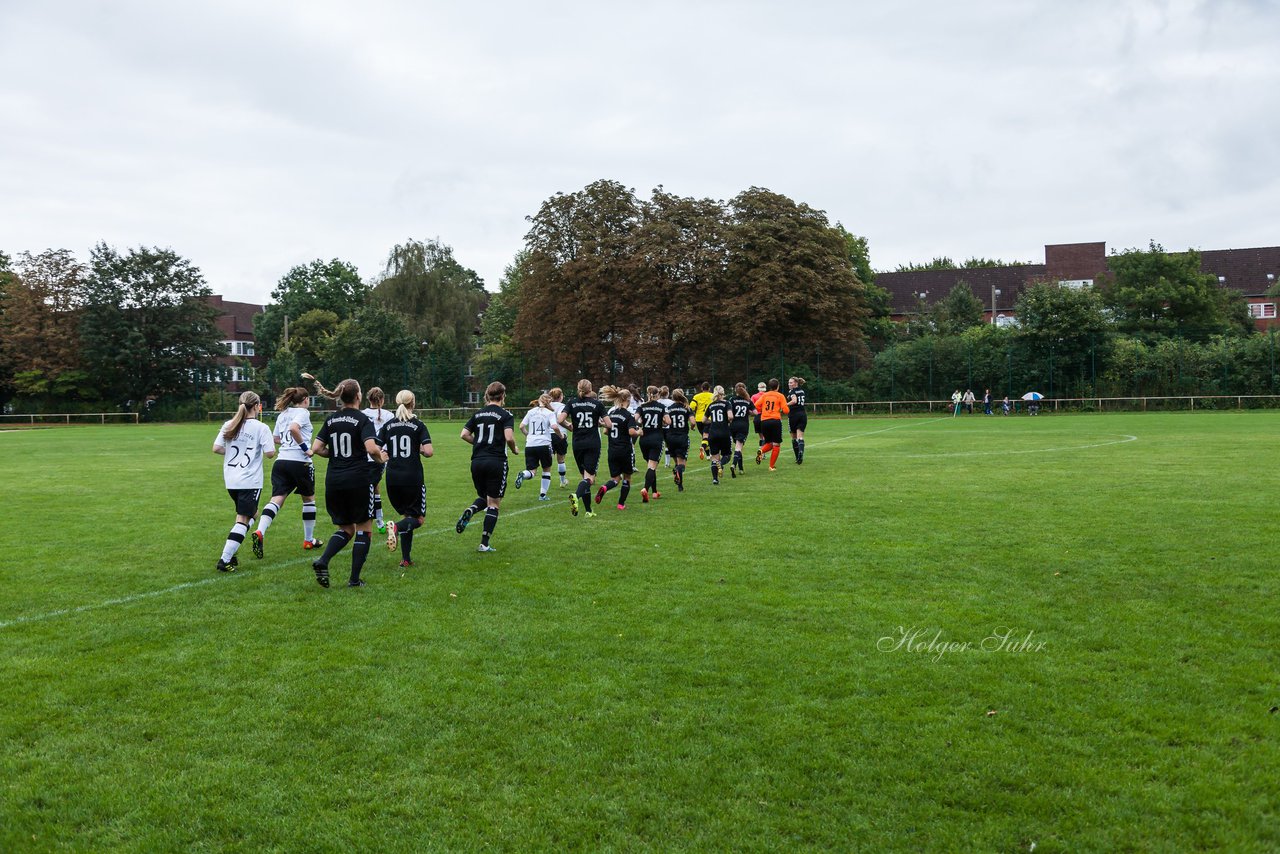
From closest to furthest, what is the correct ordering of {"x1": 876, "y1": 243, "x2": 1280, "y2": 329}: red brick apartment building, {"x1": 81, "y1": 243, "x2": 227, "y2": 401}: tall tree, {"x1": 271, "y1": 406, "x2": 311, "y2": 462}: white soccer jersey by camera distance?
{"x1": 271, "y1": 406, "x2": 311, "y2": 462}: white soccer jersey
{"x1": 81, "y1": 243, "x2": 227, "y2": 401}: tall tree
{"x1": 876, "y1": 243, "x2": 1280, "y2": 329}: red brick apartment building

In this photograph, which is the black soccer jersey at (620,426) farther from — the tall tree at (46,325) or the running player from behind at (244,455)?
the tall tree at (46,325)

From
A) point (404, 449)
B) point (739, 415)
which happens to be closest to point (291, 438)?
point (404, 449)

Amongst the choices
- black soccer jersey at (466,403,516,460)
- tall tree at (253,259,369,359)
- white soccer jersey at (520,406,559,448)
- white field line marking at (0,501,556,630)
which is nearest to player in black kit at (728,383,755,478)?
white soccer jersey at (520,406,559,448)

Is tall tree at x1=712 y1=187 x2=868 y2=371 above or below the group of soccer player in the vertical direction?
above

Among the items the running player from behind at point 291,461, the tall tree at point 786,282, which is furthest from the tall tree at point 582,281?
the running player from behind at point 291,461

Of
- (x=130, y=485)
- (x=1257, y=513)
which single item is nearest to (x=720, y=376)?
(x=130, y=485)

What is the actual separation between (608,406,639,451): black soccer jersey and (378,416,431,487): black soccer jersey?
13.3 ft

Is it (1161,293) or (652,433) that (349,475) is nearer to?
(652,433)

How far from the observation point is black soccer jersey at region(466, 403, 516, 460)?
33.8ft

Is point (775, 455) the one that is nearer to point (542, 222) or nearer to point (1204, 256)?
point (542, 222)

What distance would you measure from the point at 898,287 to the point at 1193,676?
94.9 meters

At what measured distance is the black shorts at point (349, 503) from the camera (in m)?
8.45

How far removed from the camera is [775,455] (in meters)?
19.3

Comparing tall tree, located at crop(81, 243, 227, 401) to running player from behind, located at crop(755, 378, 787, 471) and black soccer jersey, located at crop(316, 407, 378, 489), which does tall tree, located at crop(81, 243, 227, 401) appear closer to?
running player from behind, located at crop(755, 378, 787, 471)
